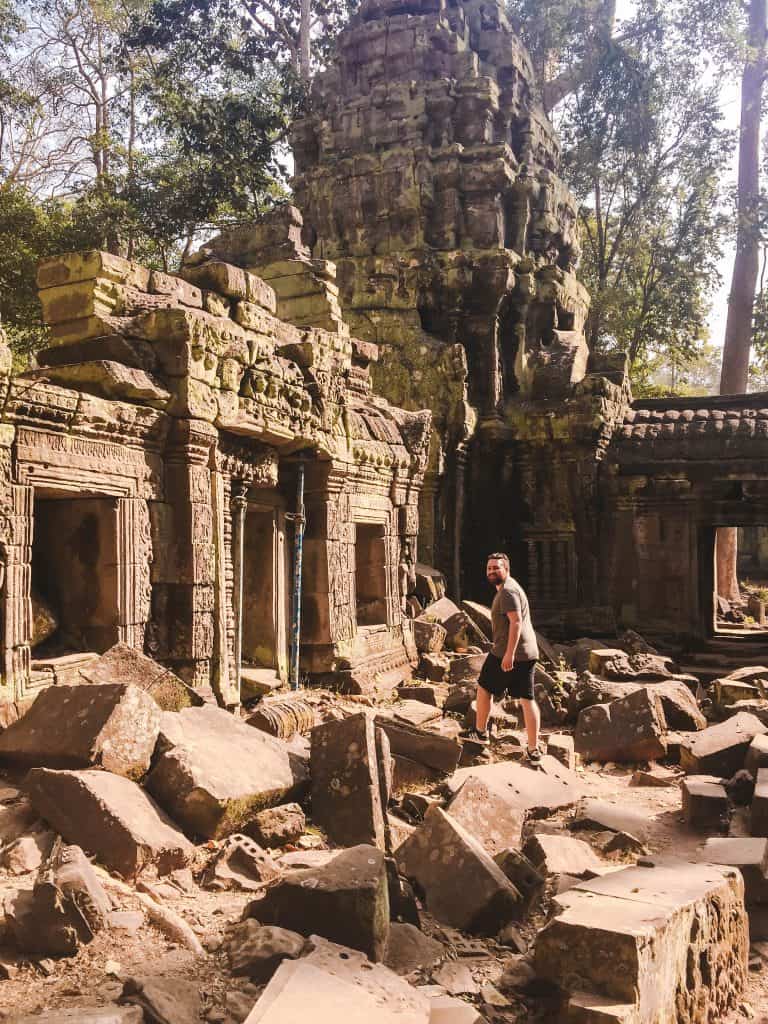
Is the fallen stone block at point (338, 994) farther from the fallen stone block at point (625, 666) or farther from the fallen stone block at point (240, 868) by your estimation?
the fallen stone block at point (625, 666)

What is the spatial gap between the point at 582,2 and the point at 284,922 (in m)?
25.4

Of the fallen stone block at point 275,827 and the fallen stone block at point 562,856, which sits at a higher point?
the fallen stone block at point 275,827

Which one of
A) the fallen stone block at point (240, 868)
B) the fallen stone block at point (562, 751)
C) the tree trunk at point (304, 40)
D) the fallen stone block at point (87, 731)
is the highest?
the tree trunk at point (304, 40)

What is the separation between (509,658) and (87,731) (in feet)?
10.9

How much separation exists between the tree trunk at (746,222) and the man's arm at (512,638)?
17259 millimetres

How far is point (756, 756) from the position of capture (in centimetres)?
596

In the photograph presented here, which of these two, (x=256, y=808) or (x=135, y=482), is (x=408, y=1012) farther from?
(x=135, y=482)

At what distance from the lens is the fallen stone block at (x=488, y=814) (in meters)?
5.01

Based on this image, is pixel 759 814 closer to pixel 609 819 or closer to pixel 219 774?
pixel 609 819

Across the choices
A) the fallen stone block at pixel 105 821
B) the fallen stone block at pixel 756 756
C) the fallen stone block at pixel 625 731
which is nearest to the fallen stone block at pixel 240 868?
the fallen stone block at pixel 105 821

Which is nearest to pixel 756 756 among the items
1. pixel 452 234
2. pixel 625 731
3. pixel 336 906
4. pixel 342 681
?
pixel 625 731

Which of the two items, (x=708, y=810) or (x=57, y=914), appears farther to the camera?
(x=708, y=810)

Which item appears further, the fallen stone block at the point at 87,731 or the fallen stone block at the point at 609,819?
the fallen stone block at the point at 609,819

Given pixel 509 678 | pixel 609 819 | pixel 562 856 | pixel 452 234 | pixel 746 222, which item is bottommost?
pixel 609 819
